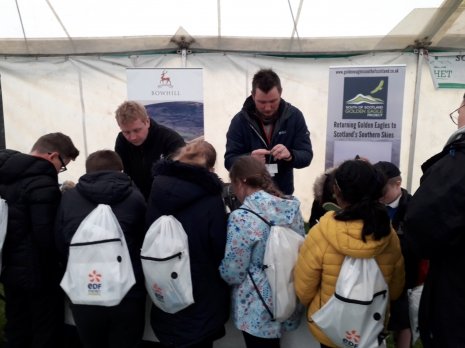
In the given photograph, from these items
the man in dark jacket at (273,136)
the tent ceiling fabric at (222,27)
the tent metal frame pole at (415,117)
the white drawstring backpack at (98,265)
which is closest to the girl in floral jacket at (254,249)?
the white drawstring backpack at (98,265)

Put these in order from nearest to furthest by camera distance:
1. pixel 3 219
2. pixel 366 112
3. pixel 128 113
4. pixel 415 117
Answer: pixel 3 219
pixel 128 113
pixel 366 112
pixel 415 117

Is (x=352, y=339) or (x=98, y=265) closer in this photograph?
(x=352, y=339)

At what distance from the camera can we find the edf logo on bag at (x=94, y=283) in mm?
1657

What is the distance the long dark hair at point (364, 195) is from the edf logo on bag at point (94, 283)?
39.9 inches

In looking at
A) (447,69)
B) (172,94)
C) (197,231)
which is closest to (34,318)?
(197,231)

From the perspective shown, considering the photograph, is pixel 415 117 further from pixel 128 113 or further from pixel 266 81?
pixel 128 113

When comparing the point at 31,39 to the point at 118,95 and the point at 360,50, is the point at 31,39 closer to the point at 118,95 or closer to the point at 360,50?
the point at 118,95

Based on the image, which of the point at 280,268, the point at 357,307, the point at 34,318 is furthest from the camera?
the point at 34,318

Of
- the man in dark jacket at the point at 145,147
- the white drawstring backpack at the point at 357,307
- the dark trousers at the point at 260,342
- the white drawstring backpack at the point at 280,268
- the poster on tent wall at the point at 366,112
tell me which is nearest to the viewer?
the white drawstring backpack at the point at 357,307

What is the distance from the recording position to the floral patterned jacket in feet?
5.38

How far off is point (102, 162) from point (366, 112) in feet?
8.77

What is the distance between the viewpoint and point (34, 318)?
6.73 feet

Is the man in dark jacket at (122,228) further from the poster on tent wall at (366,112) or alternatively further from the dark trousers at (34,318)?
the poster on tent wall at (366,112)

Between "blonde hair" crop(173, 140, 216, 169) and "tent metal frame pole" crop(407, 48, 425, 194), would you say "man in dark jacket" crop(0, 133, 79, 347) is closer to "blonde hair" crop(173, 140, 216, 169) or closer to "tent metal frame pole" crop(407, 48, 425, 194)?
"blonde hair" crop(173, 140, 216, 169)
